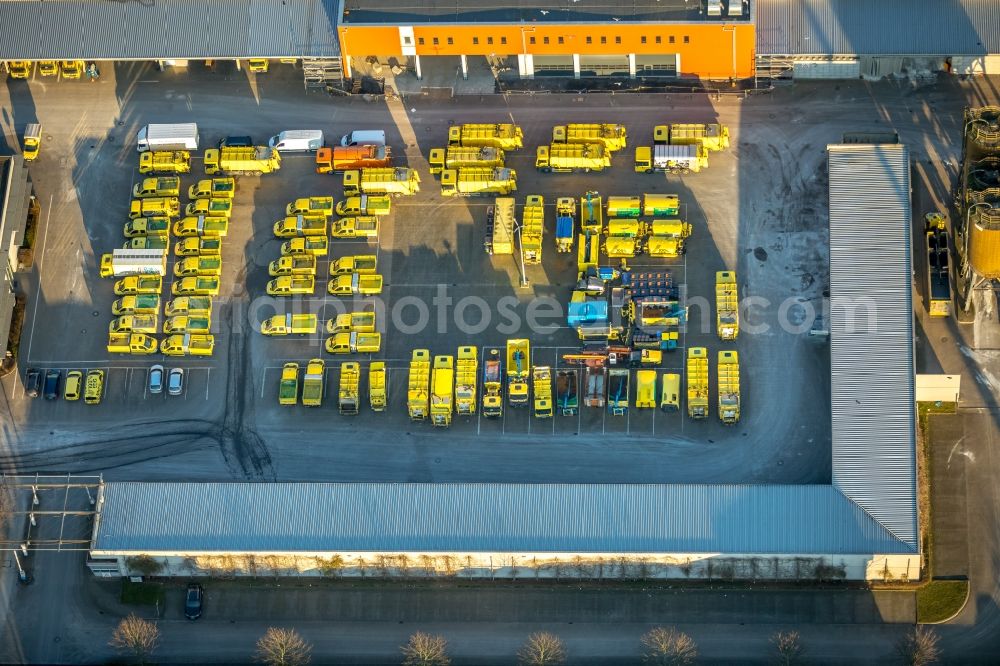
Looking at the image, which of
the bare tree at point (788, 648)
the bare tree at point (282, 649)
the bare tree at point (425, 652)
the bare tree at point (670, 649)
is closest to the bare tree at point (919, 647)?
the bare tree at point (788, 648)

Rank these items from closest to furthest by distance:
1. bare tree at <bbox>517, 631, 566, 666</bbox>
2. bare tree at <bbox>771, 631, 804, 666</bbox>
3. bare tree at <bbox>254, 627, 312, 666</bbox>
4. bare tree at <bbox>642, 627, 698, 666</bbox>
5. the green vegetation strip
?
1. bare tree at <bbox>771, 631, 804, 666</bbox>
2. bare tree at <bbox>642, 627, 698, 666</bbox>
3. bare tree at <bbox>517, 631, 566, 666</bbox>
4. bare tree at <bbox>254, 627, 312, 666</bbox>
5. the green vegetation strip

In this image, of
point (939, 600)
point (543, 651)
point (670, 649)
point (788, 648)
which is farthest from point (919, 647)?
point (543, 651)

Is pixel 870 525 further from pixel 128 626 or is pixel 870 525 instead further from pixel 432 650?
pixel 128 626

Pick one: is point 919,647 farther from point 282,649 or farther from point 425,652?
point 282,649

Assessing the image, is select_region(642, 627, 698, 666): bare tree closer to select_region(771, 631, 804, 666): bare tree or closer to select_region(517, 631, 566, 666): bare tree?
select_region(771, 631, 804, 666): bare tree

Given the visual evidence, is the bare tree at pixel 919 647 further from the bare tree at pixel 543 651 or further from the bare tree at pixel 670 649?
the bare tree at pixel 543 651

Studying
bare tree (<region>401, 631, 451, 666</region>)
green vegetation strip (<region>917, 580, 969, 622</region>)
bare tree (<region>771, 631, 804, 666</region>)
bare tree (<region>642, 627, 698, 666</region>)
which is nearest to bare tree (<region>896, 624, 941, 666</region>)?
green vegetation strip (<region>917, 580, 969, 622</region>)
